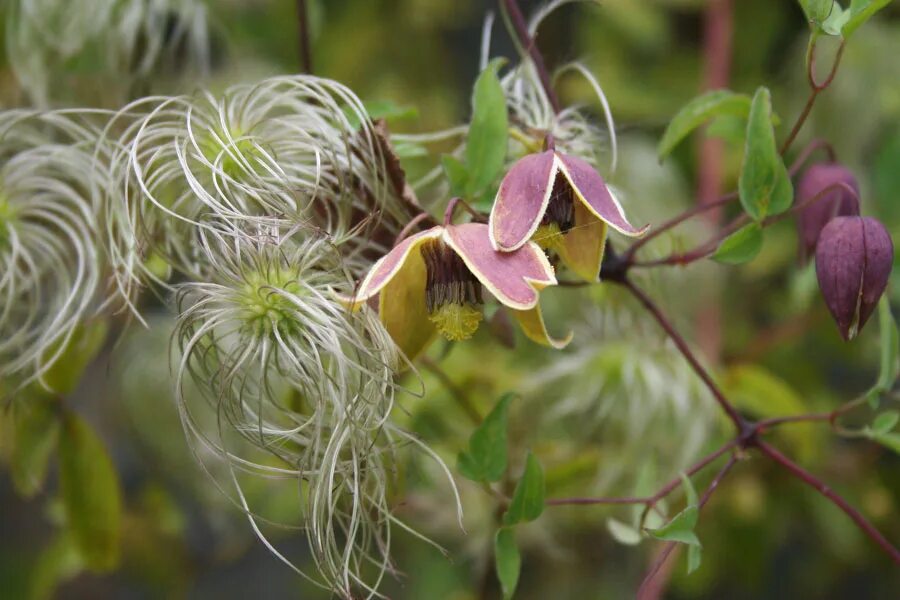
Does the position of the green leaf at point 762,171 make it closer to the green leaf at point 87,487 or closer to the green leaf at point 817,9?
the green leaf at point 817,9

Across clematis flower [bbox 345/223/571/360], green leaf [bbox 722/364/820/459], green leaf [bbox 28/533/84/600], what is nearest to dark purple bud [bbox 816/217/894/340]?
clematis flower [bbox 345/223/571/360]

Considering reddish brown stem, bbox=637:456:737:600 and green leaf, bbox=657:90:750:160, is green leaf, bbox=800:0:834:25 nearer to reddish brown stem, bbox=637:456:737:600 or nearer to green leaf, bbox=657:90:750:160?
green leaf, bbox=657:90:750:160

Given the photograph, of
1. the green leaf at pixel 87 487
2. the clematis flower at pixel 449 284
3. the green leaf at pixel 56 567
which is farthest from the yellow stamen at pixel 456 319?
the green leaf at pixel 56 567

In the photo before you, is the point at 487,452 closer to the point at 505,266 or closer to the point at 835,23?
the point at 505,266

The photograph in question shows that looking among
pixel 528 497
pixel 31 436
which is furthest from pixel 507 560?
pixel 31 436

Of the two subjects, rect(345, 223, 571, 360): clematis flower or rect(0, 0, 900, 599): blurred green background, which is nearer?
rect(345, 223, 571, 360): clematis flower

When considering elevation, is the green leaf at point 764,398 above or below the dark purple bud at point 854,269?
below
